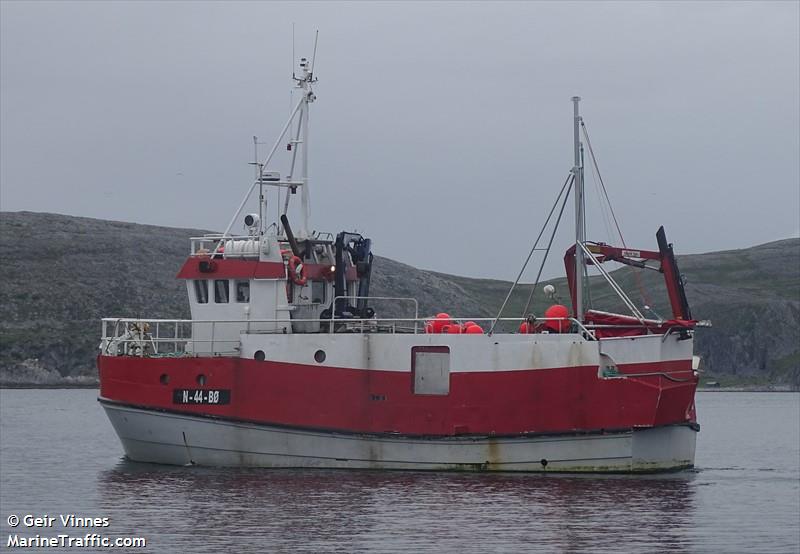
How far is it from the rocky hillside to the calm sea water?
65.9m

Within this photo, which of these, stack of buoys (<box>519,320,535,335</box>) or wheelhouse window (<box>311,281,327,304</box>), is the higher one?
wheelhouse window (<box>311,281,327,304</box>)

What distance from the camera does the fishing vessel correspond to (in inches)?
1041

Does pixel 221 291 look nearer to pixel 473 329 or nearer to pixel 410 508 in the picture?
pixel 473 329

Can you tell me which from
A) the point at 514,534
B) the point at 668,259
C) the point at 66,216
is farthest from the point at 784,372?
the point at 514,534

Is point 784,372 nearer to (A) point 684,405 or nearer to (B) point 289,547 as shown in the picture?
(A) point 684,405

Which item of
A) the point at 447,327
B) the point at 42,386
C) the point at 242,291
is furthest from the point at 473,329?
the point at 42,386

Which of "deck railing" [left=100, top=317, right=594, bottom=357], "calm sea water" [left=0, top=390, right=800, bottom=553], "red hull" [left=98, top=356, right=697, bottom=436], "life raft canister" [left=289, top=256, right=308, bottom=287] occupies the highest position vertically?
"life raft canister" [left=289, top=256, right=308, bottom=287]

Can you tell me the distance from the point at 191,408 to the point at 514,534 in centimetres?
1031

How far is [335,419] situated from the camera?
27.5 metres

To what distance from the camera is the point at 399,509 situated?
893 inches

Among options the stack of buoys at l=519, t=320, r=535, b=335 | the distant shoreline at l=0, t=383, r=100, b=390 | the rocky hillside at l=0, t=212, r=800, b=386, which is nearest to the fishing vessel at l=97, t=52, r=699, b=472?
the stack of buoys at l=519, t=320, r=535, b=335

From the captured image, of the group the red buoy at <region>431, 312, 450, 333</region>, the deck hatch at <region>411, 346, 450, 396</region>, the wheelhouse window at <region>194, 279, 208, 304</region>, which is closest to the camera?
the deck hatch at <region>411, 346, 450, 396</region>

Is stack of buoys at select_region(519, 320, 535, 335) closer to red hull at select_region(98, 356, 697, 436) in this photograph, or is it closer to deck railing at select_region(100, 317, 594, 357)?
deck railing at select_region(100, 317, 594, 357)

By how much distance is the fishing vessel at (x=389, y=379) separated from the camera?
2645 cm
